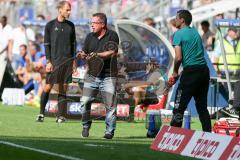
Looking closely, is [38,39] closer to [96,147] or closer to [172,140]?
[96,147]

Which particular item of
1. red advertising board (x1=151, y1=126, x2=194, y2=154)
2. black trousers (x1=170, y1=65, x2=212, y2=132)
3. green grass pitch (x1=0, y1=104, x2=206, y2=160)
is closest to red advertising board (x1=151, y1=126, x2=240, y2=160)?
red advertising board (x1=151, y1=126, x2=194, y2=154)

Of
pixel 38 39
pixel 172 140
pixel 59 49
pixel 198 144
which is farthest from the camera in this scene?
pixel 38 39

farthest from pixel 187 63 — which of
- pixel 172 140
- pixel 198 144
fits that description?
pixel 198 144

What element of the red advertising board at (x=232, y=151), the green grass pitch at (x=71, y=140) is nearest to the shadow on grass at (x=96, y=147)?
the green grass pitch at (x=71, y=140)

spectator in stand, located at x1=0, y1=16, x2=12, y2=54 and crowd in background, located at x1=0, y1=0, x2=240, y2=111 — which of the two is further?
spectator in stand, located at x1=0, y1=16, x2=12, y2=54

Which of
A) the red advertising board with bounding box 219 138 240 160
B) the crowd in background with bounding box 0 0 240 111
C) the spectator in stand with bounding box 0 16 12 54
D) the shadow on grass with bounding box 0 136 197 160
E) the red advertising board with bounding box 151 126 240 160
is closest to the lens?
the red advertising board with bounding box 219 138 240 160

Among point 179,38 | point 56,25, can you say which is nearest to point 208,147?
point 179,38

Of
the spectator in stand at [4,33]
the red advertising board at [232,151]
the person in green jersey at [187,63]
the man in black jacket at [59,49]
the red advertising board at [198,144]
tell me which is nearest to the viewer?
the red advertising board at [232,151]

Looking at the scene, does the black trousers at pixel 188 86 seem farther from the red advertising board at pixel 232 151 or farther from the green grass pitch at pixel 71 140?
the red advertising board at pixel 232 151

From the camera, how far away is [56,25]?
64.7 ft

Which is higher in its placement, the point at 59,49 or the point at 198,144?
the point at 59,49

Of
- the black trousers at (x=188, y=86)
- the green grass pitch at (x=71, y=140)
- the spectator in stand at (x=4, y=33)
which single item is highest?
the spectator in stand at (x=4, y=33)

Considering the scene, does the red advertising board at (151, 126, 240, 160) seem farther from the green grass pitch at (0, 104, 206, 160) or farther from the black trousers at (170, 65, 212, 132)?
the black trousers at (170, 65, 212, 132)

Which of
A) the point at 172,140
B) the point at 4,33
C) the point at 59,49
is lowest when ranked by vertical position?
the point at 172,140
